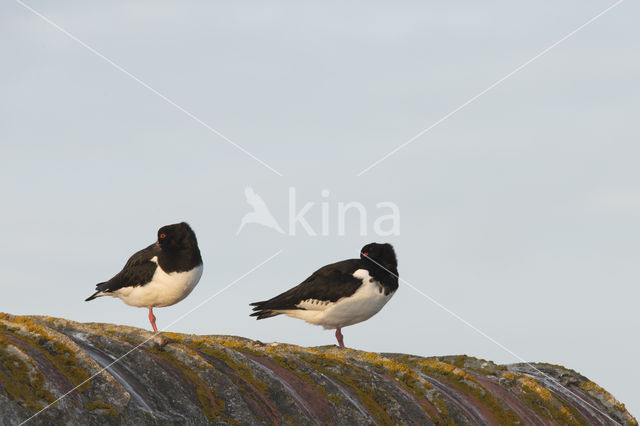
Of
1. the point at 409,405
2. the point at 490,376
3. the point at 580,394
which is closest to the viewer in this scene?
the point at 409,405

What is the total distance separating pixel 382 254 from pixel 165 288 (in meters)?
4.68

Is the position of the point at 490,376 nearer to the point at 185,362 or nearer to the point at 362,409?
Result: the point at 362,409

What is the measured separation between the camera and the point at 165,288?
16516mm

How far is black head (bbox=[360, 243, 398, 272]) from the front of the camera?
18.5m

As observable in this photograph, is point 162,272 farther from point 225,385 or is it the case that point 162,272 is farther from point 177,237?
point 225,385

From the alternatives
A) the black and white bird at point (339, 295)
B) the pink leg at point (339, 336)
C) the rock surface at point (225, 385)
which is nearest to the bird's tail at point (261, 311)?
the black and white bird at point (339, 295)

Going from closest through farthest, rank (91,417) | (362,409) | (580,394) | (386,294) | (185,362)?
(91,417), (185,362), (362,409), (580,394), (386,294)

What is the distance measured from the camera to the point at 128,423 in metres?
8.37

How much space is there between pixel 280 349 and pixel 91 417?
4.60 metres

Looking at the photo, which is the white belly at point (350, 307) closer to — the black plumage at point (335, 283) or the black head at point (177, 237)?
the black plumage at point (335, 283)

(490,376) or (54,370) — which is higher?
(54,370)

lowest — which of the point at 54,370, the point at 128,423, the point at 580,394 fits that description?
the point at 580,394

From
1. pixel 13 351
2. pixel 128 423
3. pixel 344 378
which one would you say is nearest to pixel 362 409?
pixel 344 378

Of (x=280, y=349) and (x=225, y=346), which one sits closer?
(x=225, y=346)
